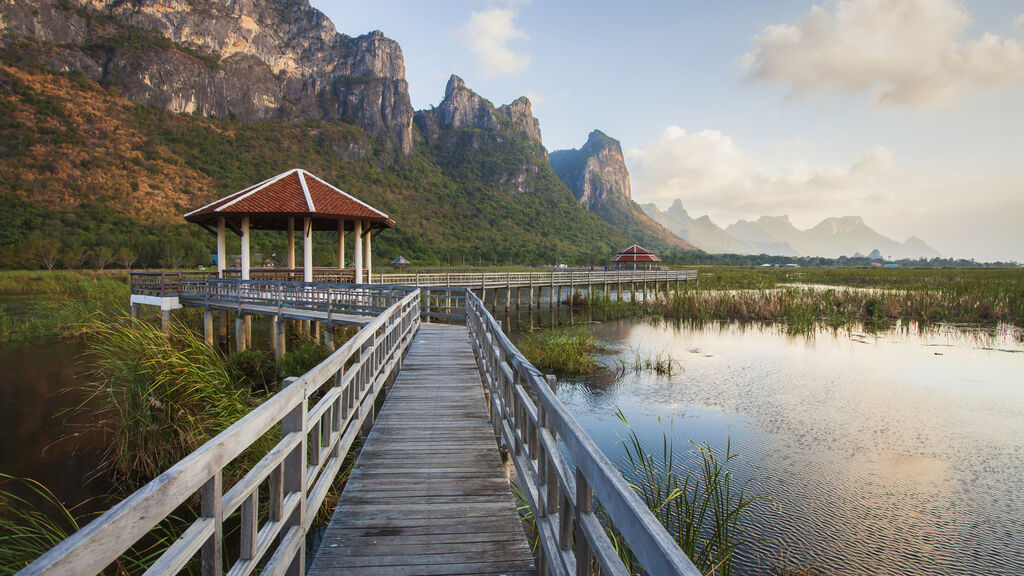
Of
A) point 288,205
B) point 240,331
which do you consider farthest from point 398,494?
point 288,205

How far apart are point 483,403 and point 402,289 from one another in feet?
22.6

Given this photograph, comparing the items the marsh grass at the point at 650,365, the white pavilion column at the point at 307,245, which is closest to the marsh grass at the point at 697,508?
the marsh grass at the point at 650,365

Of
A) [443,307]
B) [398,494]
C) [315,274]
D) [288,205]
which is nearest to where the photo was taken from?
[398,494]

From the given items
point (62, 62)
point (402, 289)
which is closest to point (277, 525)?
point (402, 289)

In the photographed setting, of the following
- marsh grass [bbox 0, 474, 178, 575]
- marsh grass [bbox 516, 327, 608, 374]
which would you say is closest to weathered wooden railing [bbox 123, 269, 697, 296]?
marsh grass [bbox 516, 327, 608, 374]

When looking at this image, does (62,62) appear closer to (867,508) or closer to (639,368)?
(639,368)

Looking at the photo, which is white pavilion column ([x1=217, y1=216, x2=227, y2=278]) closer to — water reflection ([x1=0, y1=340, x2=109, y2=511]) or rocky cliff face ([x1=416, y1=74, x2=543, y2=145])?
water reflection ([x1=0, y1=340, x2=109, y2=511])

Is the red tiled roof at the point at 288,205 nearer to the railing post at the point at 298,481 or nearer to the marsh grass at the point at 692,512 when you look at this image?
the marsh grass at the point at 692,512

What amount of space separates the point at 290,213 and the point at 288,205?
0.47m

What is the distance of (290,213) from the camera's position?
16266mm

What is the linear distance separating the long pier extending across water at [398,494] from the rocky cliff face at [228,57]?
95829 millimetres

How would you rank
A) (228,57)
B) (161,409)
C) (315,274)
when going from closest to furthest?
(161,409)
(315,274)
(228,57)

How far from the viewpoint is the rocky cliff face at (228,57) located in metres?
76.0

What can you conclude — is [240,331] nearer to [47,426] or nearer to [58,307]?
[47,426]
